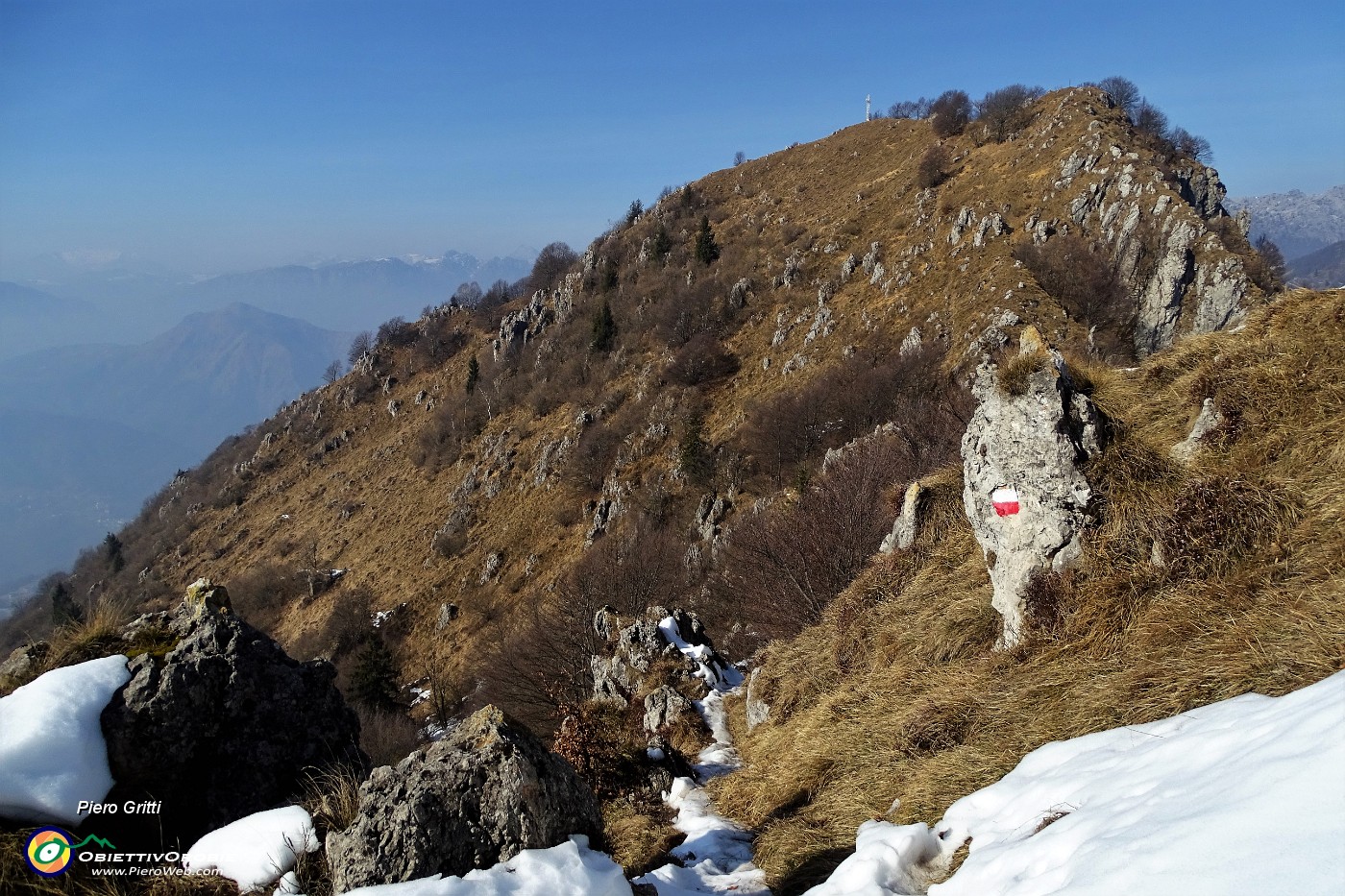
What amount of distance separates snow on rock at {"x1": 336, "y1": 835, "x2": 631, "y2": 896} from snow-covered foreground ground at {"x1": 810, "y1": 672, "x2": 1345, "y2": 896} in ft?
4.60

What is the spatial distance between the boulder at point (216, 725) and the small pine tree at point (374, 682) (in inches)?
1090

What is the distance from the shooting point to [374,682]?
32.5 metres

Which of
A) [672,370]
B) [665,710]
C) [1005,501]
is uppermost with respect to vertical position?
[672,370]

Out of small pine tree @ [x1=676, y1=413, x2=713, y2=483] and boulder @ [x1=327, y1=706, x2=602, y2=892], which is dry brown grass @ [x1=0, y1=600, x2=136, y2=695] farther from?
small pine tree @ [x1=676, y1=413, x2=713, y2=483]

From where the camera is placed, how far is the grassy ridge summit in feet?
17.2

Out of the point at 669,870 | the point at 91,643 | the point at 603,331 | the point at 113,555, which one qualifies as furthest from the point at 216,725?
the point at 113,555

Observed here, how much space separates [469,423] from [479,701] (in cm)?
3588

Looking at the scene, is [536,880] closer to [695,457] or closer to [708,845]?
[708,845]

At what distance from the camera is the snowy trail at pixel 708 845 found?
500cm

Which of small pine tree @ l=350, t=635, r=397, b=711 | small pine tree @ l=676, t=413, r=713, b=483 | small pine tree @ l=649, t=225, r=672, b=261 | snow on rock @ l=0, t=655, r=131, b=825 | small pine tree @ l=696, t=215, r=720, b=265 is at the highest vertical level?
small pine tree @ l=649, t=225, r=672, b=261

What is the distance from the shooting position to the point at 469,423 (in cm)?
6031

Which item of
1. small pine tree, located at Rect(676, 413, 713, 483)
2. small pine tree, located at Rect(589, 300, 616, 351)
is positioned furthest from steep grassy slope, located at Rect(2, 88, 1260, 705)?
small pine tree, located at Rect(589, 300, 616, 351)

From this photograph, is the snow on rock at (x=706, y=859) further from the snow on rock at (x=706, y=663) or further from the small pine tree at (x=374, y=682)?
the small pine tree at (x=374, y=682)

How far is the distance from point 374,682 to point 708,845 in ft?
103
